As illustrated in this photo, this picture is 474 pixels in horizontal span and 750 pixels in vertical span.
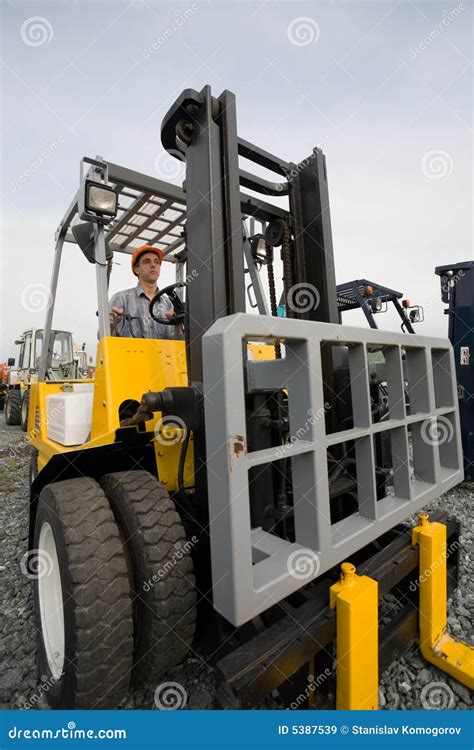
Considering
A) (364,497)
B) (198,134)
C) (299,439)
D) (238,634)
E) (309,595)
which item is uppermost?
(198,134)

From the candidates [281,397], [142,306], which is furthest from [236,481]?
[142,306]

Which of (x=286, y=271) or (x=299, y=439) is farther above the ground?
(x=286, y=271)

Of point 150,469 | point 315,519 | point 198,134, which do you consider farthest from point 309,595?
point 198,134

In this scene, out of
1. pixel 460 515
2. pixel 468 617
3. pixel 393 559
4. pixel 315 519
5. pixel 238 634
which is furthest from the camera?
pixel 460 515

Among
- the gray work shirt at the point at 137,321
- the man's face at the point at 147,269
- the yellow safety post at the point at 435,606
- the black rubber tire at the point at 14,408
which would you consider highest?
Answer: the man's face at the point at 147,269

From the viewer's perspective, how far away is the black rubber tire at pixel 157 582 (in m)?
1.48

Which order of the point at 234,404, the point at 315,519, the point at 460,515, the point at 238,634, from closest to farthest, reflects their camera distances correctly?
1. the point at 234,404
2. the point at 315,519
3. the point at 238,634
4. the point at 460,515

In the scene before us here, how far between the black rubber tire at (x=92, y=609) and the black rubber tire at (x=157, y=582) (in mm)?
69

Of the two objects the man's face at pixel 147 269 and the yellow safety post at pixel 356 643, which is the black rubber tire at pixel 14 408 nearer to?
the man's face at pixel 147 269

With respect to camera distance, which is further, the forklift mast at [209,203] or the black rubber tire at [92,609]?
the forklift mast at [209,203]

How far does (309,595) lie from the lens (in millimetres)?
1618

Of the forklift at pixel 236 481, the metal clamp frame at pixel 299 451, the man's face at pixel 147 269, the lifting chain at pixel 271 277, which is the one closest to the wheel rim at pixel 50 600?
the forklift at pixel 236 481

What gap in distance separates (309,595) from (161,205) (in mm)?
2699

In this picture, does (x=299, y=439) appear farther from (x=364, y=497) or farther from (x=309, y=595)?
(x=309, y=595)
